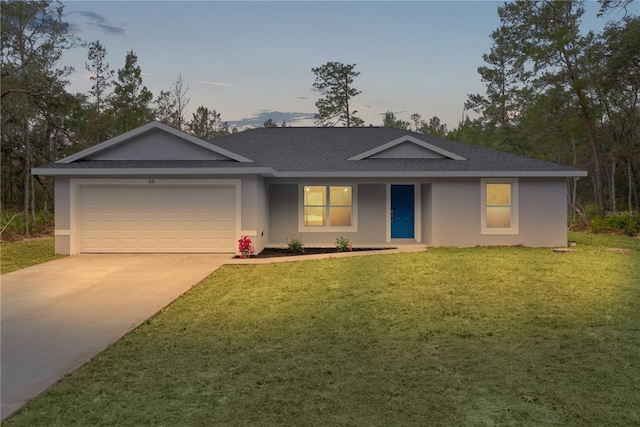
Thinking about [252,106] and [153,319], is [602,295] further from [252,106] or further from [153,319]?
[252,106]

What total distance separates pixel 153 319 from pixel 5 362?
204cm

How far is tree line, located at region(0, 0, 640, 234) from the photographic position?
21781 millimetres

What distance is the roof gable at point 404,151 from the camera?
53.2ft

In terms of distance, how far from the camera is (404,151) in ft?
53.8

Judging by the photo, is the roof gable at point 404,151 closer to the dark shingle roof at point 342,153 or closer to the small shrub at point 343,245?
the dark shingle roof at point 342,153

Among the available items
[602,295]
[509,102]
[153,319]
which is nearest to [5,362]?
[153,319]

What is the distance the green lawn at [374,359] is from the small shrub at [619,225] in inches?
549

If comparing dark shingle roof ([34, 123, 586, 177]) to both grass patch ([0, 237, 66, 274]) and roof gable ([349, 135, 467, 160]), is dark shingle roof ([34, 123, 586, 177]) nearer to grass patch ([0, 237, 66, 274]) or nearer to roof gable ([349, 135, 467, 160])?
roof gable ([349, 135, 467, 160])

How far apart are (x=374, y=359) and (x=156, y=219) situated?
36.2 feet

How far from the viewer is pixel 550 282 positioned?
9.00 meters

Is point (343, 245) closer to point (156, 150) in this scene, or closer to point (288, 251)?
point (288, 251)

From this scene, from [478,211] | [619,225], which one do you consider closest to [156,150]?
[478,211]

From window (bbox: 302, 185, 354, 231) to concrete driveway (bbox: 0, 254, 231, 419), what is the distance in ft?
13.6

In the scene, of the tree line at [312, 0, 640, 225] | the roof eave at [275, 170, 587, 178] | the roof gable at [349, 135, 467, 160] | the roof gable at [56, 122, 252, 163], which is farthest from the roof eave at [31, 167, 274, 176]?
the tree line at [312, 0, 640, 225]
